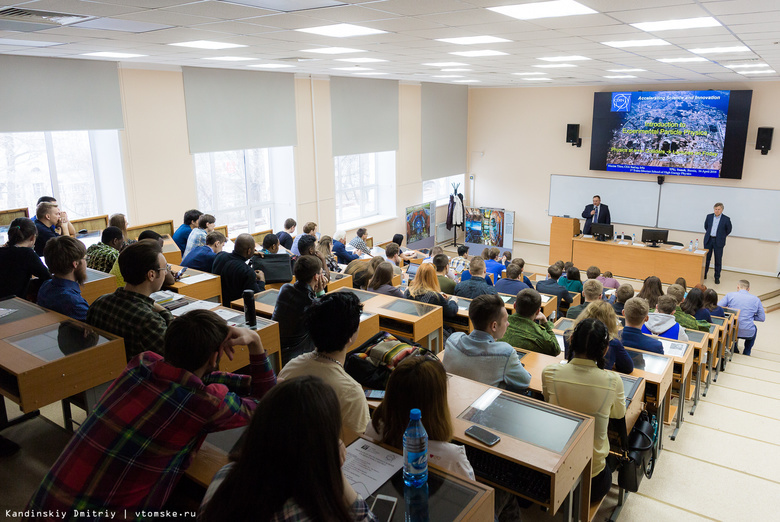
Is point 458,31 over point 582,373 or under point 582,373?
over

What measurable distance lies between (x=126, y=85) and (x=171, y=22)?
13.2 ft

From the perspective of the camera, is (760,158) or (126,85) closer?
→ (126,85)

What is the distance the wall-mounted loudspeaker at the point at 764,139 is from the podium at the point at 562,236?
362cm

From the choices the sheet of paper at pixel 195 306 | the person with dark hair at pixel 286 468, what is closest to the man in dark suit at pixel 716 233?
the sheet of paper at pixel 195 306

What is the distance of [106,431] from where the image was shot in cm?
175

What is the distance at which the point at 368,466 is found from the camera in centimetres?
197

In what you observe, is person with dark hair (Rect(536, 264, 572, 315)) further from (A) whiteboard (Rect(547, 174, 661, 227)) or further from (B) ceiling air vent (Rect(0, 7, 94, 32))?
(A) whiteboard (Rect(547, 174, 661, 227))

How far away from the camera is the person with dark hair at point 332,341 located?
2473 mm

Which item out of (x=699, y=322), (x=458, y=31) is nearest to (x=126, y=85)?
(x=458, y=31)

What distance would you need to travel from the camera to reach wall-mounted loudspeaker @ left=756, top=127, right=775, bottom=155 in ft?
34.6

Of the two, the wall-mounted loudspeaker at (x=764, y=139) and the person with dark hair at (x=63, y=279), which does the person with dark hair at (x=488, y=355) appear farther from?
the wall-mounted loudspeaker at (x=764, y=139)

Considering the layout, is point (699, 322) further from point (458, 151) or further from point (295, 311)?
point (458, 151)

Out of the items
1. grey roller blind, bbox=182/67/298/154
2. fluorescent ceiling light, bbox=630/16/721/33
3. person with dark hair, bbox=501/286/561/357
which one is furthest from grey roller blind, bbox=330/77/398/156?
person with dark hair, bbox=501/286/561/357

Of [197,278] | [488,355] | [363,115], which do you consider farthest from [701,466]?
[363,115]
